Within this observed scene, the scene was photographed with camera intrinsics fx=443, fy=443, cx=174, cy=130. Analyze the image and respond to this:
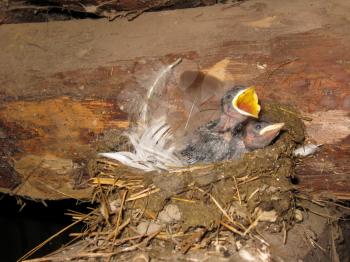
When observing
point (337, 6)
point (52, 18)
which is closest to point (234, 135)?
point (337, 6)

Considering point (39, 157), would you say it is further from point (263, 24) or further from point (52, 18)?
point (263, 24)

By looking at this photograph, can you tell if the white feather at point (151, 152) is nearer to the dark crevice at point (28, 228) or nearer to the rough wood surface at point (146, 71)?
the rough wood surface at point (146, 71)

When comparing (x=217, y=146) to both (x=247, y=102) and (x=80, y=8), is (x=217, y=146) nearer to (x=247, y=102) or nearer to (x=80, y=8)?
(x=247, y=102)

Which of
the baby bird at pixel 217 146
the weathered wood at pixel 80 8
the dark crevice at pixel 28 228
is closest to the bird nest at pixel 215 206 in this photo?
the baby bird at pixel 217 146

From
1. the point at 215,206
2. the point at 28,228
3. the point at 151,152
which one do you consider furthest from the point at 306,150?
the point at 28,228

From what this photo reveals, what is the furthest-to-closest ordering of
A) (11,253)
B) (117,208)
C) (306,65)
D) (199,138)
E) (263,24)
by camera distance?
1. (11,253)
2. (199,138)
3. (117,208)
4. (263,24)
5. (306,65)

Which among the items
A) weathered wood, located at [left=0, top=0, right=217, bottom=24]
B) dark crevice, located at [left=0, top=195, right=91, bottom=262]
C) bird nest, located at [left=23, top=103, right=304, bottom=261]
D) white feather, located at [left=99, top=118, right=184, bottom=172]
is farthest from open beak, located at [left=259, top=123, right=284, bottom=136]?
dark crevice, located at [left=0, top=195, right=91, bottom=262]

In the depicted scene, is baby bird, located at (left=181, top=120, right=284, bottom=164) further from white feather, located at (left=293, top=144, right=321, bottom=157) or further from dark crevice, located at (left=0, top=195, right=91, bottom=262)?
dark crevice, located at (left=0, top=195, right=91, bottom=262)
